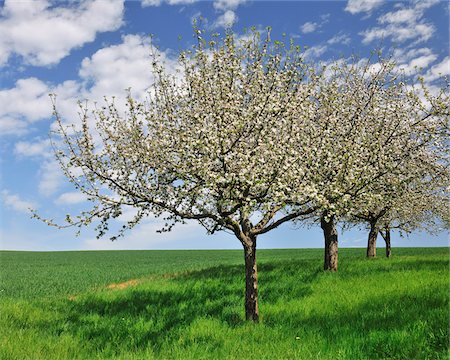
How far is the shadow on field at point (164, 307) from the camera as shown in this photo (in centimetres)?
1344

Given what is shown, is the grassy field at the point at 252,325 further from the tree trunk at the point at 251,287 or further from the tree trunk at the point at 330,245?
the tree trunk at the point at 330,245

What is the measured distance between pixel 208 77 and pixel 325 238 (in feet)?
45.0

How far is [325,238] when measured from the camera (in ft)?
77.0

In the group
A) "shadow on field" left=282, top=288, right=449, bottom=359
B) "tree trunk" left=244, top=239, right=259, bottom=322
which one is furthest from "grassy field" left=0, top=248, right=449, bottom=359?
"tree trunk" left=244, top=239, right=259, bottom=322

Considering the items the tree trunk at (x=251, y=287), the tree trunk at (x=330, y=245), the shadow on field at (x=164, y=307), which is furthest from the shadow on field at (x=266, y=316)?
the tree trunk at (x=330, y=245)

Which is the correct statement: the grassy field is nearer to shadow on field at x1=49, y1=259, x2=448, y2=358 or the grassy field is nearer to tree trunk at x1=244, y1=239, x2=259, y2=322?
shadow on field at x1=49, y1=259, x2=448, y2=358

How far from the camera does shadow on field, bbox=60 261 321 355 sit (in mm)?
13445

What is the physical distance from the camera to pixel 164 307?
17375 mm

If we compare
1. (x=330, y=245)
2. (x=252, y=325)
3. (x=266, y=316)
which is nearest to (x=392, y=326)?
(x=252, y=325)

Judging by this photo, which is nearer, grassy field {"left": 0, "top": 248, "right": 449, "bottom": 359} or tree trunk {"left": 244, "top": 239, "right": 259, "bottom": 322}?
grassy field {"left": 0, "top": 248, "right": 449, "bottom": 359}

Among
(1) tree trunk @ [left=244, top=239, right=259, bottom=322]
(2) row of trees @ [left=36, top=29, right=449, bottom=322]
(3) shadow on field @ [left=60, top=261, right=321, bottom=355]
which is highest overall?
(2) row of trees @ [left=36, top=29, right=449, bottom=322]

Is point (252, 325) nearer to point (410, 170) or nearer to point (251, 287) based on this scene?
point (251, 287)

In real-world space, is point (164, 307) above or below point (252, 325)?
below

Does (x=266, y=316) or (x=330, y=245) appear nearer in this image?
(x=266, y=316)
